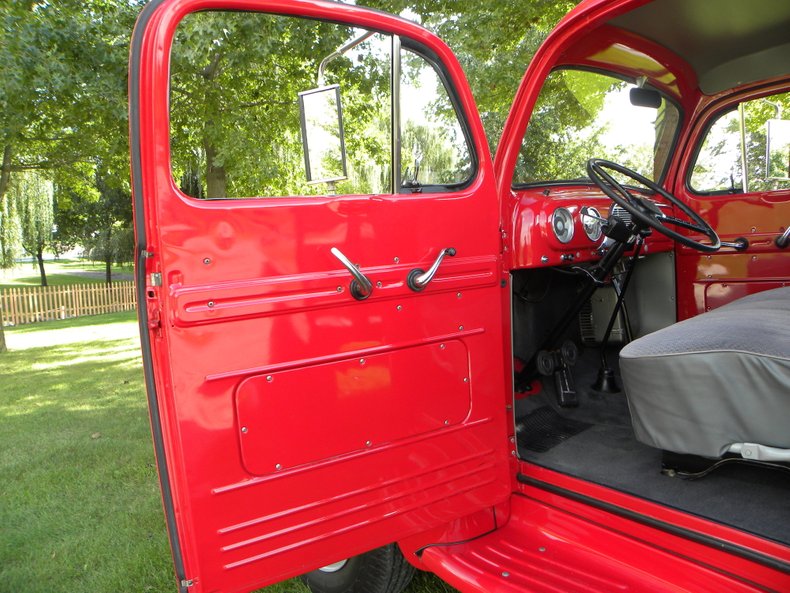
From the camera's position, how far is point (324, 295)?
189cm

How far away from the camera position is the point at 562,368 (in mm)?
3119

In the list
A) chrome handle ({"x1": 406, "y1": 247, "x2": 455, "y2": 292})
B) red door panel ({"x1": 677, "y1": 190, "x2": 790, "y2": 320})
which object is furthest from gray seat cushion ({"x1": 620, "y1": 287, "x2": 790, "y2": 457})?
red door panel ({"x1": 677, "y1": 190, "x2": 790, "y2": 320})

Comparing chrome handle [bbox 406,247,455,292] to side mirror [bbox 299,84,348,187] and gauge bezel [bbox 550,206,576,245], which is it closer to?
side mirror [bbox 299,84,348,187]

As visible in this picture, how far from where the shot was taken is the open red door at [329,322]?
5.60 feet

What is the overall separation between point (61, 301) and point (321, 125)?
17.7 metres

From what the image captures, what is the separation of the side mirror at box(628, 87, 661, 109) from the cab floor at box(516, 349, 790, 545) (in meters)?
1.47

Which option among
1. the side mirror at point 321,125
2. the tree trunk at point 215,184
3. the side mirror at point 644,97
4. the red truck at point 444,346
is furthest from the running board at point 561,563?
the side mirror at point 644,97

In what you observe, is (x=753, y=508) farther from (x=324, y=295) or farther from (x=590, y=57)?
(x=590, y=57)

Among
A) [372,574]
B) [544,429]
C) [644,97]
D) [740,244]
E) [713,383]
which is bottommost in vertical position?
[372,574]

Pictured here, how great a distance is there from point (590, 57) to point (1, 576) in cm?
374

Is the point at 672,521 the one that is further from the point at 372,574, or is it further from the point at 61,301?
the point at 61,301

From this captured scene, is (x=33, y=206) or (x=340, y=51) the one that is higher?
(x=33, y=206)

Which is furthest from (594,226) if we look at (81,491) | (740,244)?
(81,491)

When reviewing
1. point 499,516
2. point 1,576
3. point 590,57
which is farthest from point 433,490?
point 1,576
